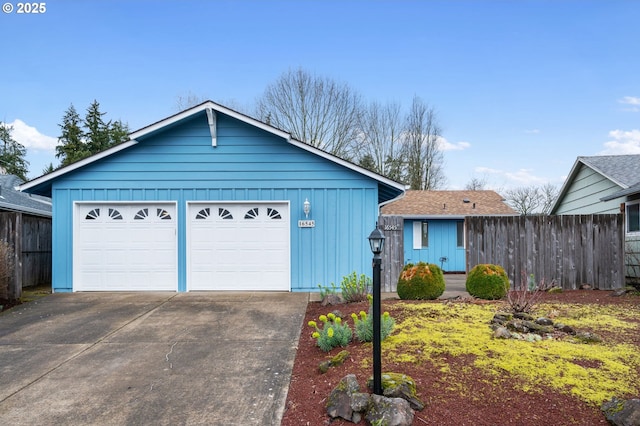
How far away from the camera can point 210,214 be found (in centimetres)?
934

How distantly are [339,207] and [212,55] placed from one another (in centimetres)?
914

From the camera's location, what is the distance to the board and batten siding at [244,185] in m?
9.27

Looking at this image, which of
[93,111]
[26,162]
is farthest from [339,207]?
[26,162]

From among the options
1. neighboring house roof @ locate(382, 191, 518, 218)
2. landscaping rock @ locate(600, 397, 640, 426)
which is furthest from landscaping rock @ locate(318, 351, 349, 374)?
neighboring house roof @ locate(382, 191, 518, 218)

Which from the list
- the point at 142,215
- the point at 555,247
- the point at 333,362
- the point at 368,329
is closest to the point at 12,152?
the point at 142,215

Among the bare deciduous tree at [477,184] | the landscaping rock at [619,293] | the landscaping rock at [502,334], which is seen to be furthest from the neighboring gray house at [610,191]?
the bare deciduous tree at [477,184]

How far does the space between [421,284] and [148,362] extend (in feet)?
15.6

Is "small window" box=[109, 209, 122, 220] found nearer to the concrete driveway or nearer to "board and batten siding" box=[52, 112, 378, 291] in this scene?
"board and batten siding" box=[52, 112, 378, 291]

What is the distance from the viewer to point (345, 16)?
12.1 m

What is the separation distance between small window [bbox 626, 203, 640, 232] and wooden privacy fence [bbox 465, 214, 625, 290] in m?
1.66

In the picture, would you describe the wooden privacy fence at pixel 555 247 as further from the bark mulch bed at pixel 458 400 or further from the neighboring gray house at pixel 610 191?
the bark mulch bed at pixel 458 400

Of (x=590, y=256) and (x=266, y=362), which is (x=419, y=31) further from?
(x=266, y=362)

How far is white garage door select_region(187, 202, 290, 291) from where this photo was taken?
364 inches

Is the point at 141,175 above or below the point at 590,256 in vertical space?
above
